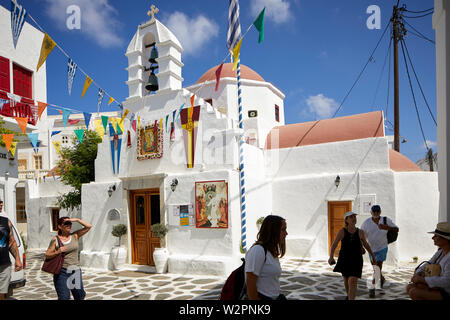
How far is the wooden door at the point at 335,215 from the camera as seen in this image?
32.7 feet

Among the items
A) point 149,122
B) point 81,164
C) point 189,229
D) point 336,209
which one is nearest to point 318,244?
point 336,209

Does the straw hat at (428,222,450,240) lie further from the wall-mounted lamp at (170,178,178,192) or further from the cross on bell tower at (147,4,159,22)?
the cross on bell tower at (147,4,159,22)

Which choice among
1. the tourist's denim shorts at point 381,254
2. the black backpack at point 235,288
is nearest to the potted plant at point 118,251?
the tourist's denim shorts at point 381,254

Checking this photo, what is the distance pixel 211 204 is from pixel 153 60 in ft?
18.0

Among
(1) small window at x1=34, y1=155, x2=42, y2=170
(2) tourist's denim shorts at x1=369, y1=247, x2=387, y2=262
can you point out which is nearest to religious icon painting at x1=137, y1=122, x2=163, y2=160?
(2) tourist's denim shorts at x1=369, y1=247, x2=387, y2=262

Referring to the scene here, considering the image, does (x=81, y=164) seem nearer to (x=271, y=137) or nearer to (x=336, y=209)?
(x=271, y=137)

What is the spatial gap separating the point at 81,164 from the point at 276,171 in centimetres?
778

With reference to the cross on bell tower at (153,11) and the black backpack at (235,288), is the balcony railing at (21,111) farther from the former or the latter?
the black backpack at (235,288)

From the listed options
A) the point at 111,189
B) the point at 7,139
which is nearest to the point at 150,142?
the point at 111,189

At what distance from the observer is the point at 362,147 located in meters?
10.2

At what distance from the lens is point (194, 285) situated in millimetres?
7387

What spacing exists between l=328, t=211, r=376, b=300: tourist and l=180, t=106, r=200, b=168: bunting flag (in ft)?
17.4

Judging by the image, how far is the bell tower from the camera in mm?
9812

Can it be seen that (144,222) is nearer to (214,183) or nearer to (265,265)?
(214,183)
